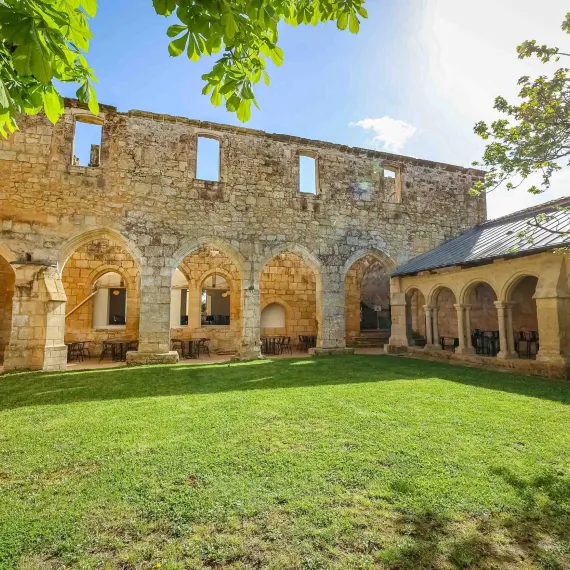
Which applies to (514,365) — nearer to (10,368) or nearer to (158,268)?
(158,268)

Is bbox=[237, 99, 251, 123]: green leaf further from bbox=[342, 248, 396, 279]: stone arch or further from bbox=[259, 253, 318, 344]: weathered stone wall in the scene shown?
bbox=[259, 253, 318, 344]: weathered stone wall

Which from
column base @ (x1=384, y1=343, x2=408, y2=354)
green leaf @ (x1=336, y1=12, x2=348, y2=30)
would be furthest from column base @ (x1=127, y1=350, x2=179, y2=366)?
green leaf @ (x1=336, y1=12, x2=348, y2=30)

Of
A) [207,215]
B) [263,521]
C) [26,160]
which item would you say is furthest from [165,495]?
[26,160]

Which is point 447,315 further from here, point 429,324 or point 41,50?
point 41,50

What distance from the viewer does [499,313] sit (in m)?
8.35

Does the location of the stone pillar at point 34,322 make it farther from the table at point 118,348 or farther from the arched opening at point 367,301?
the arched opening at point 367,301

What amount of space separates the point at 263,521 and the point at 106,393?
4.63m

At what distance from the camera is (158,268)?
9.59 metres

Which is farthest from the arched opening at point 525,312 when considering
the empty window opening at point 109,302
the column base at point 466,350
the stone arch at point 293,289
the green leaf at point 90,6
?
the empty window opening at point 109,302

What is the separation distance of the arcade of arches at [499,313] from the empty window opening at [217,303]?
6596mm

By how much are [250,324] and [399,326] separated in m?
5.24

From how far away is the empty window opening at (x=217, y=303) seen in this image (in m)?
13.7

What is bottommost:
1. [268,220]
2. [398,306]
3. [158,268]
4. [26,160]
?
[398,306]

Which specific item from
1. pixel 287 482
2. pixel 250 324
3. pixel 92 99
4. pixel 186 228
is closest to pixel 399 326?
pixel 250 324
